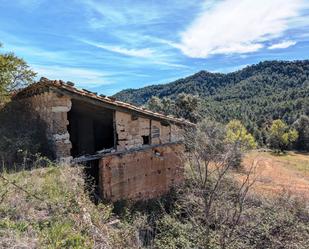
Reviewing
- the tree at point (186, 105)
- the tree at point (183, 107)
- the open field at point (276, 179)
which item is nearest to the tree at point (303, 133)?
the open field at point (276, 179)

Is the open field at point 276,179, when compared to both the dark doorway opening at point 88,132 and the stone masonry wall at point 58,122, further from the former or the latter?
the stone masonry wall at point 58,122

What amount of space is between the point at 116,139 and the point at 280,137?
194ft

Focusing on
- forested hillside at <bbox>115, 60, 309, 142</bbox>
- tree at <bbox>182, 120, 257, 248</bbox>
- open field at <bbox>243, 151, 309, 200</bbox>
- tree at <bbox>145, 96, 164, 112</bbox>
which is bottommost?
open field at <bbox>243, 151, 309, 200</bbox>

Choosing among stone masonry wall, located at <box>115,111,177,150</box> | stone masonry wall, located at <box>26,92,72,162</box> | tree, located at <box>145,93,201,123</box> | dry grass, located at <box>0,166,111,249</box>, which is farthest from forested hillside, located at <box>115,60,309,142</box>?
dry grass, located at <box>0,166,111,249</box>

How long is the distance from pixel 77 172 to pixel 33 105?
14.5ft

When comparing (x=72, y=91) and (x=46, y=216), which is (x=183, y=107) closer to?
(x=72, y=91)

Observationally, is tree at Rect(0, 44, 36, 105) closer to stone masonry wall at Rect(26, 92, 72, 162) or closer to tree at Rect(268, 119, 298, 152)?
stone masonry wall at Rect(26, 92, 72, 162)

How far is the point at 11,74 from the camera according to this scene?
12.2 metres

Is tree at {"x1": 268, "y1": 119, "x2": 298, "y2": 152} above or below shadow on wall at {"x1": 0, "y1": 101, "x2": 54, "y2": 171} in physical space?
below

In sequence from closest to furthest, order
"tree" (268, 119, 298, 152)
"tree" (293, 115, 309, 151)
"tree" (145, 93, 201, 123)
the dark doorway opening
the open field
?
the dark doorway opening
the open field
"tree" (145, 93, 201, 123)
"tree" (268, 119, 298, 152)
"tree" (293, 115, 309, 151)

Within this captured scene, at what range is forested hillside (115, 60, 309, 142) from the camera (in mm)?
89000

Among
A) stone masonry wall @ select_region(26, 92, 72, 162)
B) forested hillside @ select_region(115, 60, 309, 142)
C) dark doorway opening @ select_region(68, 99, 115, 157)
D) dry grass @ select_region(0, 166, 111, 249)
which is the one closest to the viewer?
dry grass @ select_region(0, 166, 111, 249)

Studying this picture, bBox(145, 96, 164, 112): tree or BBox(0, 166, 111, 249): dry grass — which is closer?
BBox(0, 166, 111, 249): dry grass

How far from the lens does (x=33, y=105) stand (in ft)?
40.5
